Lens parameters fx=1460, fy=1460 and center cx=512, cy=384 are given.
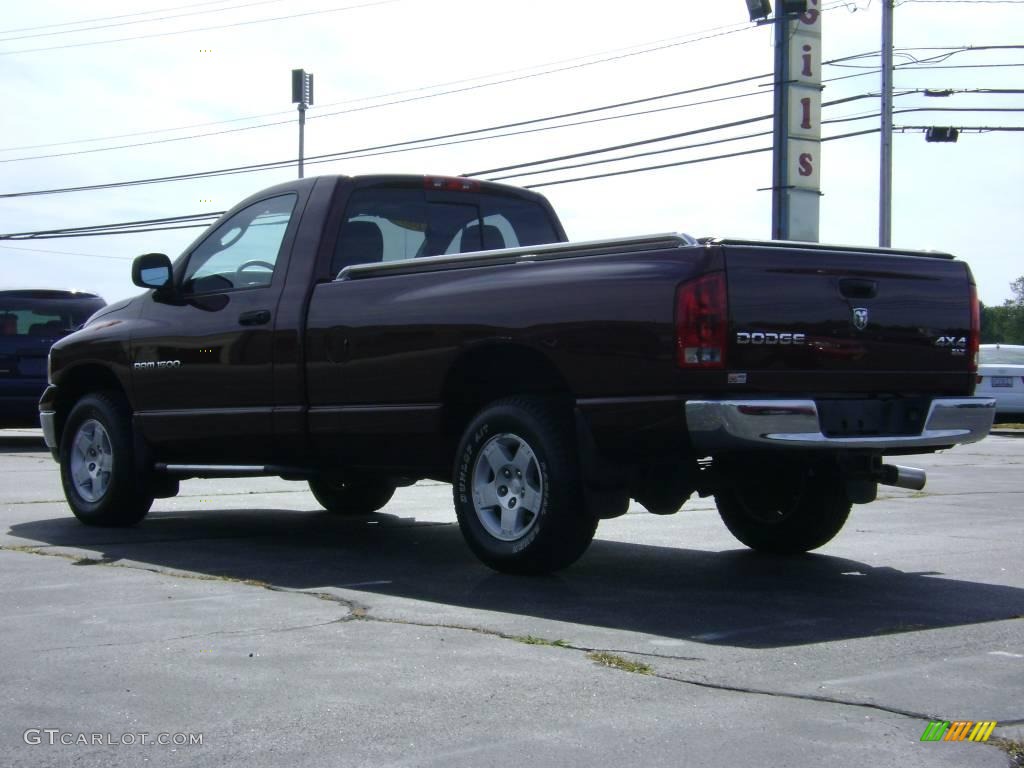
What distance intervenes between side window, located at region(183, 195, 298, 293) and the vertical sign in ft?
49.8

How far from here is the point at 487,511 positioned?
7031 millimetres

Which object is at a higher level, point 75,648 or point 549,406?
point 549,406

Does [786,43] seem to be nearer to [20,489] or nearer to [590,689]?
[20,489]

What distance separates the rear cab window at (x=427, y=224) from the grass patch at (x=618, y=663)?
347 cm

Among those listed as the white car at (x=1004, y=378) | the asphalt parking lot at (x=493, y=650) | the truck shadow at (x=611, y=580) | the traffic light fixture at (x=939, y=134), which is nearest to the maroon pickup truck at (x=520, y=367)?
the truck shadow at (x=611, y=580)

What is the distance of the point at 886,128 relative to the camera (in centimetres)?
3216

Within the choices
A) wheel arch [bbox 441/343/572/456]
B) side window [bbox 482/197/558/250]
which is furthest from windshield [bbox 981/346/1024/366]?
wheel arch [bbox 441/343/572/456]

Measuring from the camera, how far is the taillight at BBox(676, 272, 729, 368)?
605 centimetres

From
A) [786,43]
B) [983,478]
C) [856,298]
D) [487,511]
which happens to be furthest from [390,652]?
[786,43]

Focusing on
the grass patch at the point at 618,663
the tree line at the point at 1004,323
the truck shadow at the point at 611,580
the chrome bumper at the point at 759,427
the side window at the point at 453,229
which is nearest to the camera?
the grass patch at the point at 618,663

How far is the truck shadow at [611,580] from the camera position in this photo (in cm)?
586

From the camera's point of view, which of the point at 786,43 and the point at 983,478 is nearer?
the point at 983,478

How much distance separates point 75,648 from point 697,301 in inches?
110

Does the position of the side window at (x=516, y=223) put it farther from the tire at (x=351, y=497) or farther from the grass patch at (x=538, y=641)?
the grass patch at (x=538, y=641)
